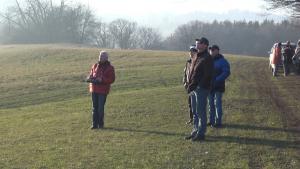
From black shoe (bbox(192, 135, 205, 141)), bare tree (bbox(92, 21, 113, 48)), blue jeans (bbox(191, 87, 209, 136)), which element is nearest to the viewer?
blue jeans (bbox(191, 87, 209, 136))

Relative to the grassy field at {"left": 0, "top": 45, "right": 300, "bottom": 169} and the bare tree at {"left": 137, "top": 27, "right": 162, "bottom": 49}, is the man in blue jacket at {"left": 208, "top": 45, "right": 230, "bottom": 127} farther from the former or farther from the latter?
the bare tree at {"left": 137, "top": 27, "right": 162, "bottom": 49}

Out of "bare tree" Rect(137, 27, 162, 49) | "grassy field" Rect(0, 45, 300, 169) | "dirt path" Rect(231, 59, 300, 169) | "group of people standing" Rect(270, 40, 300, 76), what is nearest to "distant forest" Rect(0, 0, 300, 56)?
"bare tree" Rect(137, 27, 162, 49)

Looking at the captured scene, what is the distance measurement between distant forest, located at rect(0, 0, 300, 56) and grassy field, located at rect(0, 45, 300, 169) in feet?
245

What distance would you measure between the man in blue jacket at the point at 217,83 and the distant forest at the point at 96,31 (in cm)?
8404

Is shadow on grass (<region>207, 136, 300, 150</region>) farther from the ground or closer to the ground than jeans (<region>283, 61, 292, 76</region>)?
closer to the ground

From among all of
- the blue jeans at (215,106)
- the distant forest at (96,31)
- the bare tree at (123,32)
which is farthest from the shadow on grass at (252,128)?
the bare tree at (123,32)

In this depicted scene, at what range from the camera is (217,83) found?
1342cm

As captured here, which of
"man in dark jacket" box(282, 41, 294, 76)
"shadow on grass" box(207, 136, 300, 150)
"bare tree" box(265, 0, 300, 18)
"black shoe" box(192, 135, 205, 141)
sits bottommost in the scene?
"shadow on grass" box(207, 136, 300, 150)

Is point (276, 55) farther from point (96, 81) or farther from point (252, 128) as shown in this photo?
point (96, 81)

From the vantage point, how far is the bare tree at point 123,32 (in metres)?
148

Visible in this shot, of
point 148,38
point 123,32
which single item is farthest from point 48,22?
point 148,38

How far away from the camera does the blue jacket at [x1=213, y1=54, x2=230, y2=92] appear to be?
1329cm

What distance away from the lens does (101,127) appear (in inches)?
568

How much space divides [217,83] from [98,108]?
10.9ft
